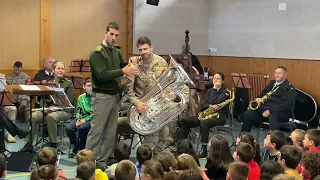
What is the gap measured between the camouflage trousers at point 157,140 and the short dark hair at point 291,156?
2161mm

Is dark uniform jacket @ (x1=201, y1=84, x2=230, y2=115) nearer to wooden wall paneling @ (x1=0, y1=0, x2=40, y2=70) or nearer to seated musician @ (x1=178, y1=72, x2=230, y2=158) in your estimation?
seated musician @ (x1=178, y1=72, x2=230, y2=158)

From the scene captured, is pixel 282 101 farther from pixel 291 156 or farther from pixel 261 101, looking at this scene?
pixel 291 156

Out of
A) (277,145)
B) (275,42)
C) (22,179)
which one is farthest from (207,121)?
(275,42)

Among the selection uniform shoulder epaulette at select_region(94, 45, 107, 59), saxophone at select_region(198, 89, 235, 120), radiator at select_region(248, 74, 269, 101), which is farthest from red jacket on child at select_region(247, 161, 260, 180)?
radiator at select_region(248, 74, 269, 101)

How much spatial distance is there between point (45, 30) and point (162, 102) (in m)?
5.83

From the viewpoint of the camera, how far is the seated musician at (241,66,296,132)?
25.5ft

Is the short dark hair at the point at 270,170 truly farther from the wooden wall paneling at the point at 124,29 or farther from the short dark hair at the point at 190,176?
the wooden wall paneling at the point at 124,29

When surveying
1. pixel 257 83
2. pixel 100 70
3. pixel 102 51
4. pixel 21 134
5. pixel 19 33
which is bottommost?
pixel 21 134

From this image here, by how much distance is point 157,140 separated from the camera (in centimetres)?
625

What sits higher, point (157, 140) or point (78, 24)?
point (78, 24)

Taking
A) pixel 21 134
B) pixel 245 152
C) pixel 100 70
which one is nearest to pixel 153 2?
pixel 21 134

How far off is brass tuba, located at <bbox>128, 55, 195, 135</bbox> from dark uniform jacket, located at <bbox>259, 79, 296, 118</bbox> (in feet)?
7.91

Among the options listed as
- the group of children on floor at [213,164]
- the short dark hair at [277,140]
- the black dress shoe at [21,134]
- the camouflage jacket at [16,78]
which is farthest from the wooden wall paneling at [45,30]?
the short dark hair at [277,140]

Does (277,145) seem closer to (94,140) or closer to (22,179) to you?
(94,140)
